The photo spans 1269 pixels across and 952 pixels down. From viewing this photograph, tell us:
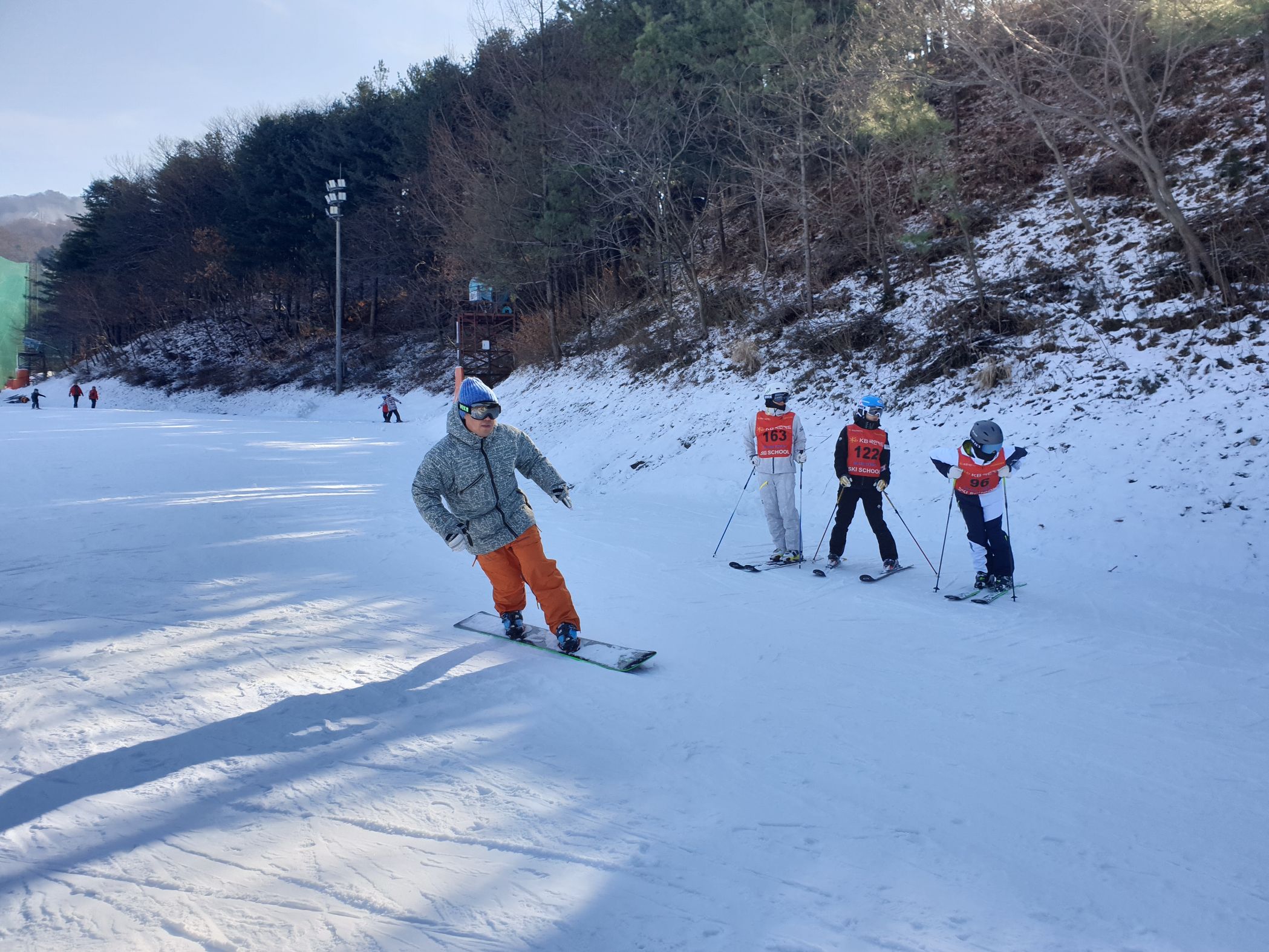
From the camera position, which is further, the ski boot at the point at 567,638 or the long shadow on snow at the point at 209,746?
the ski boot at the point at 567,638

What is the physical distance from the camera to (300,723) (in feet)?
13.4

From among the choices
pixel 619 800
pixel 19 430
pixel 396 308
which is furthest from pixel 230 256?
pixel 619 800

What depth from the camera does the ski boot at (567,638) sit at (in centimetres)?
532

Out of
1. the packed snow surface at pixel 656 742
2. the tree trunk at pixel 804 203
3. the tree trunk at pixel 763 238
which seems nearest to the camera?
the packed snow surface at pixel 656 742

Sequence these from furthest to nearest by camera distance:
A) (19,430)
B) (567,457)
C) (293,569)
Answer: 1. (19,430)
2. (567,457)
3. (293,569)

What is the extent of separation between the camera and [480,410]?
5148mm

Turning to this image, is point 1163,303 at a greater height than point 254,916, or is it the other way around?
point 1163,303

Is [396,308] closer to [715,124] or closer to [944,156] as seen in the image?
[715,124]

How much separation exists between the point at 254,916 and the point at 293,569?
520 centimetres

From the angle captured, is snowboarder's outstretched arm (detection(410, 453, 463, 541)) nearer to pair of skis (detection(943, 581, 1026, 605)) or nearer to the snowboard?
the snowboard

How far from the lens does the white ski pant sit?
8.45 meters

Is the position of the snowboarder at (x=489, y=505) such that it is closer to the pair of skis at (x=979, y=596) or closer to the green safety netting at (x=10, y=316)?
the pair of skis at (x=979, y=596)

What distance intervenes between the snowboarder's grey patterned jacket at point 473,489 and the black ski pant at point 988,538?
4.10m

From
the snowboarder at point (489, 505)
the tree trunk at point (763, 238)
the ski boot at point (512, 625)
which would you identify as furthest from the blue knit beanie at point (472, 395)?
the tree trunk at point (763, 238)
